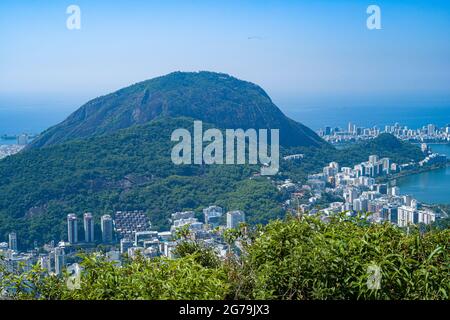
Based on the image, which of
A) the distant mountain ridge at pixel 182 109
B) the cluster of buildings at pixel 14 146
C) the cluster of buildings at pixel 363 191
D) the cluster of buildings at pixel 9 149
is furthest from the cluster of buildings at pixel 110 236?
the cluster of buildings at pixel 9 149

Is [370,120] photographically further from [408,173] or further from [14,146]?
[14,146]

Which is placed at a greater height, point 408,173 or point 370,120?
point 370,120

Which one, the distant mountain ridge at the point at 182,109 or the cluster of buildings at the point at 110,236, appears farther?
the distant mountain ridge at the point at 182,109

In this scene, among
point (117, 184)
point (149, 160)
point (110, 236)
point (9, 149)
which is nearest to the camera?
point (110, 236)

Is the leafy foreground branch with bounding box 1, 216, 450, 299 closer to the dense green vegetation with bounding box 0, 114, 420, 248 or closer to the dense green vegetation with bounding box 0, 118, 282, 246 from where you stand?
the dense green vegetation with bounding box 0, 114, 420, 248

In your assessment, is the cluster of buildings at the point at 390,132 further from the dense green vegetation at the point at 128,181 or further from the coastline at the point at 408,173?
the coastline at the point at 408,173

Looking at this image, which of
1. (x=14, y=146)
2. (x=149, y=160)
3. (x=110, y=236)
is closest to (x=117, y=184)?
(x=149, y=160)
